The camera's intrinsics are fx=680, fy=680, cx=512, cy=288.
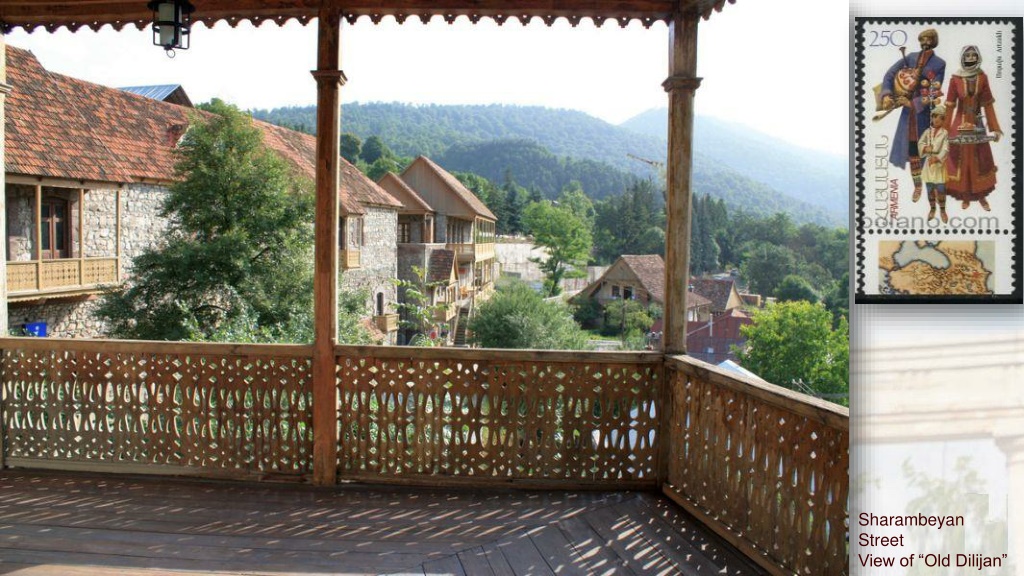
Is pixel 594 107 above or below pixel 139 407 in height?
above

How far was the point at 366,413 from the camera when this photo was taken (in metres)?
4.11

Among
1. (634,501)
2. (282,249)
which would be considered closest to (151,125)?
(282,249)

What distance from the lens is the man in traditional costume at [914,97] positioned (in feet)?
6.44

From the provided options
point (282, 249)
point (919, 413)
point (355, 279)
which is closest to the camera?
point (919, 413)

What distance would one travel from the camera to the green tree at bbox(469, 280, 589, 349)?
19516 millimetres

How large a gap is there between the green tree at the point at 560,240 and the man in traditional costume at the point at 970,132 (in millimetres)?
36356

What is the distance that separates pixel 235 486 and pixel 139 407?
80 centimetres

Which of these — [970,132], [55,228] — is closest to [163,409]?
[970,132]

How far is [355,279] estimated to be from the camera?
19.9 m

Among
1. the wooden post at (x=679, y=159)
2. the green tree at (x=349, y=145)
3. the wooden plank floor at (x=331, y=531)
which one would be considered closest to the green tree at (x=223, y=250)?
the wooden plank floor at (x=331, y=531)

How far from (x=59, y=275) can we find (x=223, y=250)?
3.43m

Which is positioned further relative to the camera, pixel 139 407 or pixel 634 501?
pixel 139 407

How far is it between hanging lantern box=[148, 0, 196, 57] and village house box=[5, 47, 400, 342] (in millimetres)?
9959

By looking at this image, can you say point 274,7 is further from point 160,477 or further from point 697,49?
point 160,477
